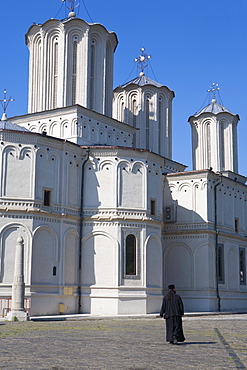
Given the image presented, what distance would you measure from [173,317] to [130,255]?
606 inches

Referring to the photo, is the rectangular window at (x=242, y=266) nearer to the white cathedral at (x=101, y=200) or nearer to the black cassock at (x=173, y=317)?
the white cathedral at (x=101, y=200)

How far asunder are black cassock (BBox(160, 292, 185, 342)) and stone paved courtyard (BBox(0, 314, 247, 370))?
0.28 metres

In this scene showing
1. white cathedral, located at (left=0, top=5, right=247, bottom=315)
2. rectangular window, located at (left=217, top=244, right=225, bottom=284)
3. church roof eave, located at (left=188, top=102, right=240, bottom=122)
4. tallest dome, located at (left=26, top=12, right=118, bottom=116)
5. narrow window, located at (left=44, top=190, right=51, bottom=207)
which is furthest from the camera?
church roof eave, located at (left=188, top=102, right=240, bottom=122)

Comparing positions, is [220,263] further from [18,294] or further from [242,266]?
[18,294]

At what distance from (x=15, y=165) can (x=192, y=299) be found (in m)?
14.8

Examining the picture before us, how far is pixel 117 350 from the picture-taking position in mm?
12734

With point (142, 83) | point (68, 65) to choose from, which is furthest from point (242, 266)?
point (68, 65)

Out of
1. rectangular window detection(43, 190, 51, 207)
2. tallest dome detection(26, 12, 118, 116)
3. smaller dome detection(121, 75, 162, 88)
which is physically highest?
smaller dome detection(121, 75, 162, 88)

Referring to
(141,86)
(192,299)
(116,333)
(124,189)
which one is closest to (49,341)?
(116,333)

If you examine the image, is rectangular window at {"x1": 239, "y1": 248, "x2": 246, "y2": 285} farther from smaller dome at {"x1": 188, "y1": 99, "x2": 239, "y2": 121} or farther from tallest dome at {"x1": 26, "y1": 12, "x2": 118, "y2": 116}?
tallest dome at {"x1": 26, "y1": 12, "x2": 118, "y2": 116}

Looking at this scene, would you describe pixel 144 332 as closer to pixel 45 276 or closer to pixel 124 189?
pixel 45 276

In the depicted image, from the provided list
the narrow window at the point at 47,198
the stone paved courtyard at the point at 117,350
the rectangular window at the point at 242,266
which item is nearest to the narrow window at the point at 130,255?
the narrow window at the point at 47,198

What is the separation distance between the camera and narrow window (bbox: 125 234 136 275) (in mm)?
29922

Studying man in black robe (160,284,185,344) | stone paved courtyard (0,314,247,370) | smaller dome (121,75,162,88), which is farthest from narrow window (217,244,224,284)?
man in black robe (160,284,185,344)
